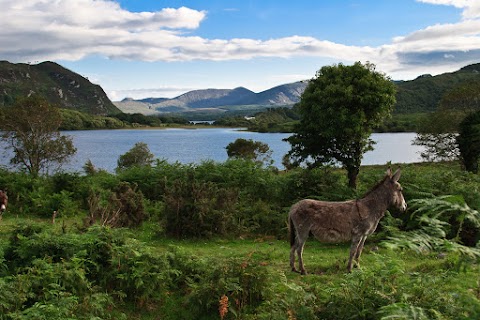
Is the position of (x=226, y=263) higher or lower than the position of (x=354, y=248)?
higher

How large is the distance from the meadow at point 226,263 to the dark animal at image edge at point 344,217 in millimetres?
624

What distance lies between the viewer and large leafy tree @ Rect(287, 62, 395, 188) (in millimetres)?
20766

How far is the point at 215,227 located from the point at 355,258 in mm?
6469

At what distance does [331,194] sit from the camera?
18.8 m

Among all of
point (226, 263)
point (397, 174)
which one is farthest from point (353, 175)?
point (226, 263)

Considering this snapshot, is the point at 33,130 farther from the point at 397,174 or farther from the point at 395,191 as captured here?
the point at 397,174

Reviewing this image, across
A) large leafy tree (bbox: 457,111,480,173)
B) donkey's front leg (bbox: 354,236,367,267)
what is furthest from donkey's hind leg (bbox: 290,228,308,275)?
large leafy tree (bbox: 457,111,480,173)

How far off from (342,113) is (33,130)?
3388cm

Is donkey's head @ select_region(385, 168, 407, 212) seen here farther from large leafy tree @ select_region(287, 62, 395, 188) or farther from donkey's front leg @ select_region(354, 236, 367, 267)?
large leafy tree @ select_region(287, 62, 395, 188)

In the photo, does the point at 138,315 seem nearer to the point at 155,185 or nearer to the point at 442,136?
the point at 155,185

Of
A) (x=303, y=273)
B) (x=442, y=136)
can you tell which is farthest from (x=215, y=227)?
(x=442, y=136)

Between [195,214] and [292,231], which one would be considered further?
[195,214]

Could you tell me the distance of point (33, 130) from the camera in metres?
42.9

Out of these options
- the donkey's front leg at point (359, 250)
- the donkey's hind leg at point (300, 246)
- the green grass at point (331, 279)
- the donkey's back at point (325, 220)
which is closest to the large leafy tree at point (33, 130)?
the green grass at point (331, 279)
